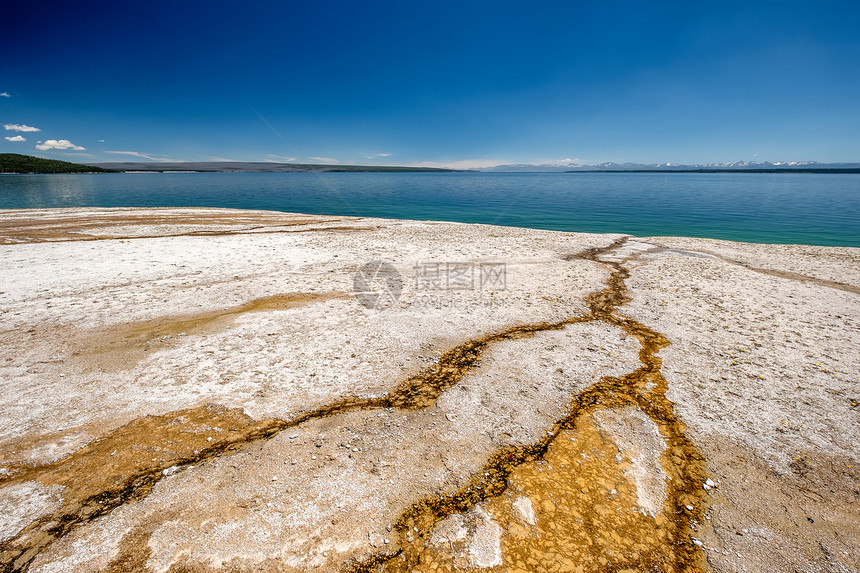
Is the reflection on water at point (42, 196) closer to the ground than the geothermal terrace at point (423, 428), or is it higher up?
higher up

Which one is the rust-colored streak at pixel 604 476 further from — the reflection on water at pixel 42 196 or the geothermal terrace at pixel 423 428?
the reflection on water at pixel 42 196

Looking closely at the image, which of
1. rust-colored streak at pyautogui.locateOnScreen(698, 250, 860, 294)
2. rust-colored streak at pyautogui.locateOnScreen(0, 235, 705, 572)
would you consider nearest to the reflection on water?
rust-colored streak at pyautogui.locateOnScreen(0, 235, 705, 572)

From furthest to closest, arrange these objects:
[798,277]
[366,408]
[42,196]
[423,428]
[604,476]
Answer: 1. [42,196]
2. [798,277]
3. [366,408]
4. [423,428]
5. [604,476]

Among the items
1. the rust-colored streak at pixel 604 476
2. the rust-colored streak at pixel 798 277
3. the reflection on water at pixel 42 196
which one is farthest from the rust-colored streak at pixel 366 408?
the reflection on water at pixel 42 196

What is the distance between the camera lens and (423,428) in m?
5.36

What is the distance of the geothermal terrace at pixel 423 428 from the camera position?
3693 mm

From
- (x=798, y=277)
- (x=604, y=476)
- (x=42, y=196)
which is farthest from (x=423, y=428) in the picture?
(x=42, y=196)

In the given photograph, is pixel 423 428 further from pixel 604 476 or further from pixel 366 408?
pixel 604 476

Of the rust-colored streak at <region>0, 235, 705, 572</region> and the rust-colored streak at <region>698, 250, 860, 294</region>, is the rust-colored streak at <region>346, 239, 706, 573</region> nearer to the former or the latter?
the rust-colored streak at <region>0, 235, 705, 572</region>

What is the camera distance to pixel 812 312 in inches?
392

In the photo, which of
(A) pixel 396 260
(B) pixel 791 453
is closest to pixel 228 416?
(B) pixel 791 453

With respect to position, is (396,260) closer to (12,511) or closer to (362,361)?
(362,361)

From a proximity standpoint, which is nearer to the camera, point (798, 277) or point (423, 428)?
point (423, 428)

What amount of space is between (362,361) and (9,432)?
5.12m
